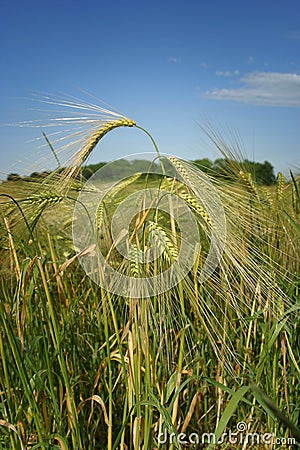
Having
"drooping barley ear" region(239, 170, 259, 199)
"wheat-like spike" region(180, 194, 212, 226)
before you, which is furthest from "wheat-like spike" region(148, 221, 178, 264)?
"drooping barley ear" region(239, 170, 259, 199)

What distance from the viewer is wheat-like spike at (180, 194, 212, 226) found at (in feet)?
4.04

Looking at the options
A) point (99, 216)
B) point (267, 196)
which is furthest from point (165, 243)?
point (267, 196)

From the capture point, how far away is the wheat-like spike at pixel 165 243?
114 cm

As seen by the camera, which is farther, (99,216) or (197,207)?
(99,216)

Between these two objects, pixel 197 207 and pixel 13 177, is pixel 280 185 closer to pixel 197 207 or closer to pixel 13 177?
pixel 197 207

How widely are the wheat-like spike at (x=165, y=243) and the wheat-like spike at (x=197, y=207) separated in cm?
12

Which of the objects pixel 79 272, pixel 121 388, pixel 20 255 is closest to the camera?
pixel 121 388

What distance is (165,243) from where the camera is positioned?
1141 millimetres

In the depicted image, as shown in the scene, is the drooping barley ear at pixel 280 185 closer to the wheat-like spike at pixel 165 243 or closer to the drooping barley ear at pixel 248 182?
the drooping barley ear at pixel 248 182

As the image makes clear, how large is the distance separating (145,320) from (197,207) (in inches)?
12.5

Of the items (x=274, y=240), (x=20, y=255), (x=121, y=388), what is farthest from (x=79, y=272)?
(x=274, y=240)

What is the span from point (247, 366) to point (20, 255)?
36.2 inches

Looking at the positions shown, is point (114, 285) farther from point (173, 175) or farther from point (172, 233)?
point (173, 175)

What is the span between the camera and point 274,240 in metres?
1.88
